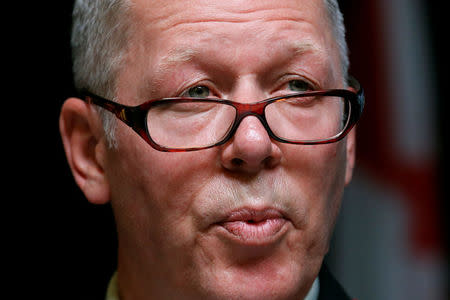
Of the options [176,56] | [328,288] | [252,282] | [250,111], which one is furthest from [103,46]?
[328,288]

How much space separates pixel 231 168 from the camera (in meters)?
1.52

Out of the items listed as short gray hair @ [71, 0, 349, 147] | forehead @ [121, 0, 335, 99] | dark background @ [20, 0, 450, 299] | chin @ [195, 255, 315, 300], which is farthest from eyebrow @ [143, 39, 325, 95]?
dark background @ [20, 0, 450, 299]

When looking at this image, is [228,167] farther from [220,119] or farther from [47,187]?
[47,187]

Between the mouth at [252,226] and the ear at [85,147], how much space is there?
501mm

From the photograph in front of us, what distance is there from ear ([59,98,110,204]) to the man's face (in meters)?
0.17

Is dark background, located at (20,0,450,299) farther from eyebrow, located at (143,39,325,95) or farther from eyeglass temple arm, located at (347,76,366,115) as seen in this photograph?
eyeglass temple arm, located at (347,76,366,115)

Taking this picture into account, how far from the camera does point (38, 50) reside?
2.66 m

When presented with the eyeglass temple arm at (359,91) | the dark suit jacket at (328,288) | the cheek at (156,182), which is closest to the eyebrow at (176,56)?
the cheek at (156,182)

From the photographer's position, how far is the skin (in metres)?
1.53

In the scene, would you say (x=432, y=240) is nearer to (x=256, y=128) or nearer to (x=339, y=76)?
(x=339, y=76)

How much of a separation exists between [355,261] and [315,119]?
6.65ft

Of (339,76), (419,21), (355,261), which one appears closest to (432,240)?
(355,261)

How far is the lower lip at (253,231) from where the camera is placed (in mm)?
1521

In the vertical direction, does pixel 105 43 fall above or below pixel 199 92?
above
